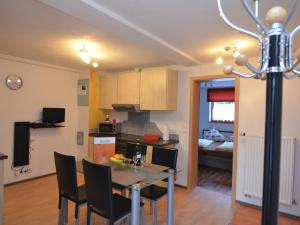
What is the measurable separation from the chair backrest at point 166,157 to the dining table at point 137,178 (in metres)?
0.38

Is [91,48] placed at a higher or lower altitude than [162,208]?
higher

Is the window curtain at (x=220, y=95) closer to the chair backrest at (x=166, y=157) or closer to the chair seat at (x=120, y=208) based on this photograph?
the chair backrest at (x=166, y=157)

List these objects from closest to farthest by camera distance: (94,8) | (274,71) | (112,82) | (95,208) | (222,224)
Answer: (274,71), (94,8), (95,208), (222,224), (112,82)

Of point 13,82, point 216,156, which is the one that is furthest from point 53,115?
point 216,156

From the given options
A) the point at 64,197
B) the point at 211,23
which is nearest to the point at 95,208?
the point at 64,197

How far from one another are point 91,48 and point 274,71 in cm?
274

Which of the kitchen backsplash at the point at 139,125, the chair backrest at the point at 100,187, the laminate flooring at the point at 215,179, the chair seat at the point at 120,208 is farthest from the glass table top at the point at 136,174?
the laminate flooring at the point at 215,179

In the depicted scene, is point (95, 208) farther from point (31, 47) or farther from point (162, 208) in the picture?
point (31, 47)

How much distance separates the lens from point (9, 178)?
12.1ft

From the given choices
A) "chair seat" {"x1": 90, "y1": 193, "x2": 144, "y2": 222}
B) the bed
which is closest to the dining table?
"chair seat" {"x1": 90, "y1": 193, "x2": 144, "y2": 222}

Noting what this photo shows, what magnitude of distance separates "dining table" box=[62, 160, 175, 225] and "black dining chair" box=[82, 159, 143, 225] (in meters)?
0.14

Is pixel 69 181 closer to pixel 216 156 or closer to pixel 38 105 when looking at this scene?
pixel 38 105

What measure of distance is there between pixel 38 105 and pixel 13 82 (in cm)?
60

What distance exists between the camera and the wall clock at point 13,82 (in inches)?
143
